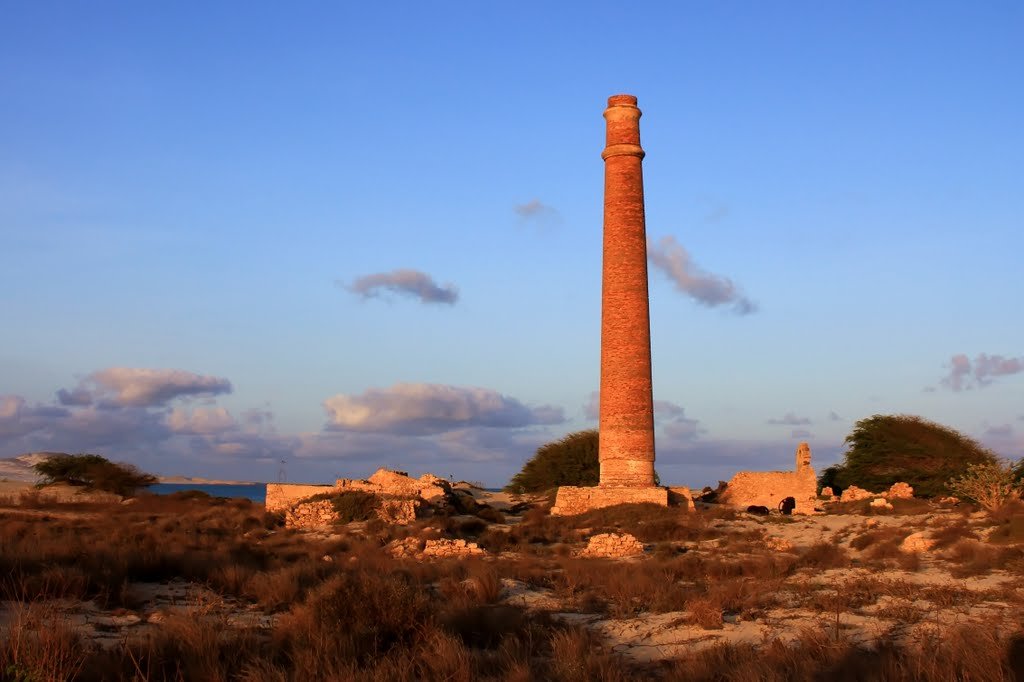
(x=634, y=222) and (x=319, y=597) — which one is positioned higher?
(x=634, y=222)

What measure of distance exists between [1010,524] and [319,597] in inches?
741

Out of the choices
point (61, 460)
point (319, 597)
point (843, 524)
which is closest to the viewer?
point (319, 597)

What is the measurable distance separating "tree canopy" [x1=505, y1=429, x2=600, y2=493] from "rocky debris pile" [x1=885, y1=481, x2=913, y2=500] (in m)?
14.8

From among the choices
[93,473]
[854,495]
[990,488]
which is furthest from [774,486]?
[93,473]

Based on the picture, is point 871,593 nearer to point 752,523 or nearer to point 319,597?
point 319,597

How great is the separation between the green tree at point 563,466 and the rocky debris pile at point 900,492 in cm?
1494

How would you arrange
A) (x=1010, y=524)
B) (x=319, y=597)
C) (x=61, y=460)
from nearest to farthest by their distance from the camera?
(x=319, y=597) < (x=1010, y=524) < (x=61, y=460)

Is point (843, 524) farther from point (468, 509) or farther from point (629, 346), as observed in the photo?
point (468, 509)

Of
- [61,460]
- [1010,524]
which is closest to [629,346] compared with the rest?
[1010,524]

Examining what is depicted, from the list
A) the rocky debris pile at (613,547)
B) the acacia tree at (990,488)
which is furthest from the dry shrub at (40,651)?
the acacia tree at (990,488)

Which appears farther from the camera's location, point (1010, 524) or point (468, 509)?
point (468, 509)

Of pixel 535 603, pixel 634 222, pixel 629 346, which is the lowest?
pixel 535 603

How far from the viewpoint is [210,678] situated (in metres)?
7.62

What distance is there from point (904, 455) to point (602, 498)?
18229 mm
